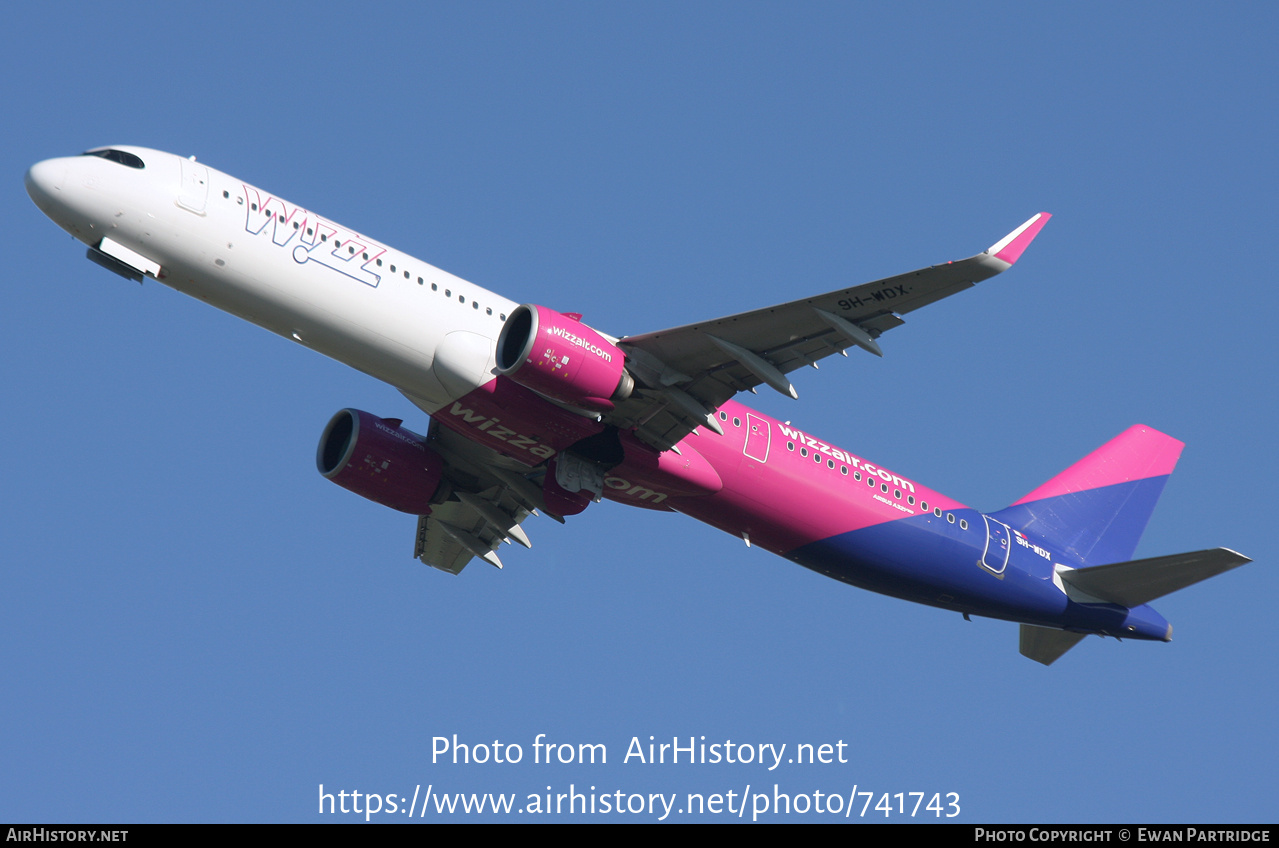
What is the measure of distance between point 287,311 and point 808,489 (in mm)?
13234

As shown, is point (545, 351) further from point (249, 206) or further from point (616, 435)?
point (249, 206)

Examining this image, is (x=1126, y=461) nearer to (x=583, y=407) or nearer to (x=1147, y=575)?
(x=1147, y=575)

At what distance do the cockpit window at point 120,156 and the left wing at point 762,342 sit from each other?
11.1 metres

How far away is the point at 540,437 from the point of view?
29297 mm

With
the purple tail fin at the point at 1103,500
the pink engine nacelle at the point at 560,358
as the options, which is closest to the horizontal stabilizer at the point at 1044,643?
the purple tail fin at the point at 1103,500

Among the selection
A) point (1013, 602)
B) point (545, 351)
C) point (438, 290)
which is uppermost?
point (438, 290)

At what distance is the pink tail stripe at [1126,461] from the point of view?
1516 inches

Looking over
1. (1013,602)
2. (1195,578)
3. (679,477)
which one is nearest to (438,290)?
(679,477)

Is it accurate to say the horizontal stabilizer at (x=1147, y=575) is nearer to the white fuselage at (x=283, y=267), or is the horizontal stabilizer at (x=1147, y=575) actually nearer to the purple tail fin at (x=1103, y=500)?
the purple tail fin at (x=1103, y=500)

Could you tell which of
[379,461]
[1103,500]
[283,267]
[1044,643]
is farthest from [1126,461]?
[283,267]

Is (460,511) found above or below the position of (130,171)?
below

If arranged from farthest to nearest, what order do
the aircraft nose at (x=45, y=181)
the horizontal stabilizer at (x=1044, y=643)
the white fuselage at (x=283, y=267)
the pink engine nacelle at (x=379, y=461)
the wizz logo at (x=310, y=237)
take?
the horizontal stabilizer at (x=1044, y=643) → the pink engine nacelle at (x=379, y=461) → the wizz logo at (x=310, y=237) → the white fuselage at (x=283, y=267) → the aircraft nose at (x=45, y=181)

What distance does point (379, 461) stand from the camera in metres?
33.1

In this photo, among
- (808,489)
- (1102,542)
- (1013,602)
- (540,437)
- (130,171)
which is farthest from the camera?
(1102,542)
